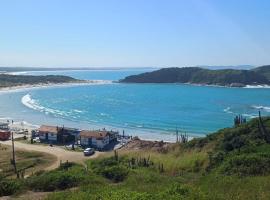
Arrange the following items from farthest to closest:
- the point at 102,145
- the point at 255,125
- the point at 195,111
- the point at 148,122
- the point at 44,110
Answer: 1. the point at 44,110
2. the point at 195,111
3. the point at 148,122
4. the point at 102,145
5. the point at 255,125

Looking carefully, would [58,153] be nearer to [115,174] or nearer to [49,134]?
[49,134]

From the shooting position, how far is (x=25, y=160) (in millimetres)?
53562

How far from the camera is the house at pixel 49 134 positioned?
228 ft

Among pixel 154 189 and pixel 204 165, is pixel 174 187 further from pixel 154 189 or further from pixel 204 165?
pixel 204 165

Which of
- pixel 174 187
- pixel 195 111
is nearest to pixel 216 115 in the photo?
pixel 195 111

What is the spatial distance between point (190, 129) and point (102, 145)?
22.3 metres

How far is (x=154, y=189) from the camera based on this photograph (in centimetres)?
1728

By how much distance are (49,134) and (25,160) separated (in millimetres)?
16369

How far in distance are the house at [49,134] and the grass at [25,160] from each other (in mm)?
8770

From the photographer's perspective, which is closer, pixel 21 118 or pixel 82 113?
pixel 21 118

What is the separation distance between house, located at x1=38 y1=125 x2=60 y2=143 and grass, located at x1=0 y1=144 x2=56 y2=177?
877 centimetres

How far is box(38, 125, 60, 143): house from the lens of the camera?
69.4m

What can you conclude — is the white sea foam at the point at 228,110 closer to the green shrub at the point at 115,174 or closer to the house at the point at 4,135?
the house at the point at 4,135

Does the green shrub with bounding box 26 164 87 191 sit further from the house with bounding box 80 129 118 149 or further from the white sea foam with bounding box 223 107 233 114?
the white sea foam with bounding box 223 107 233 114
